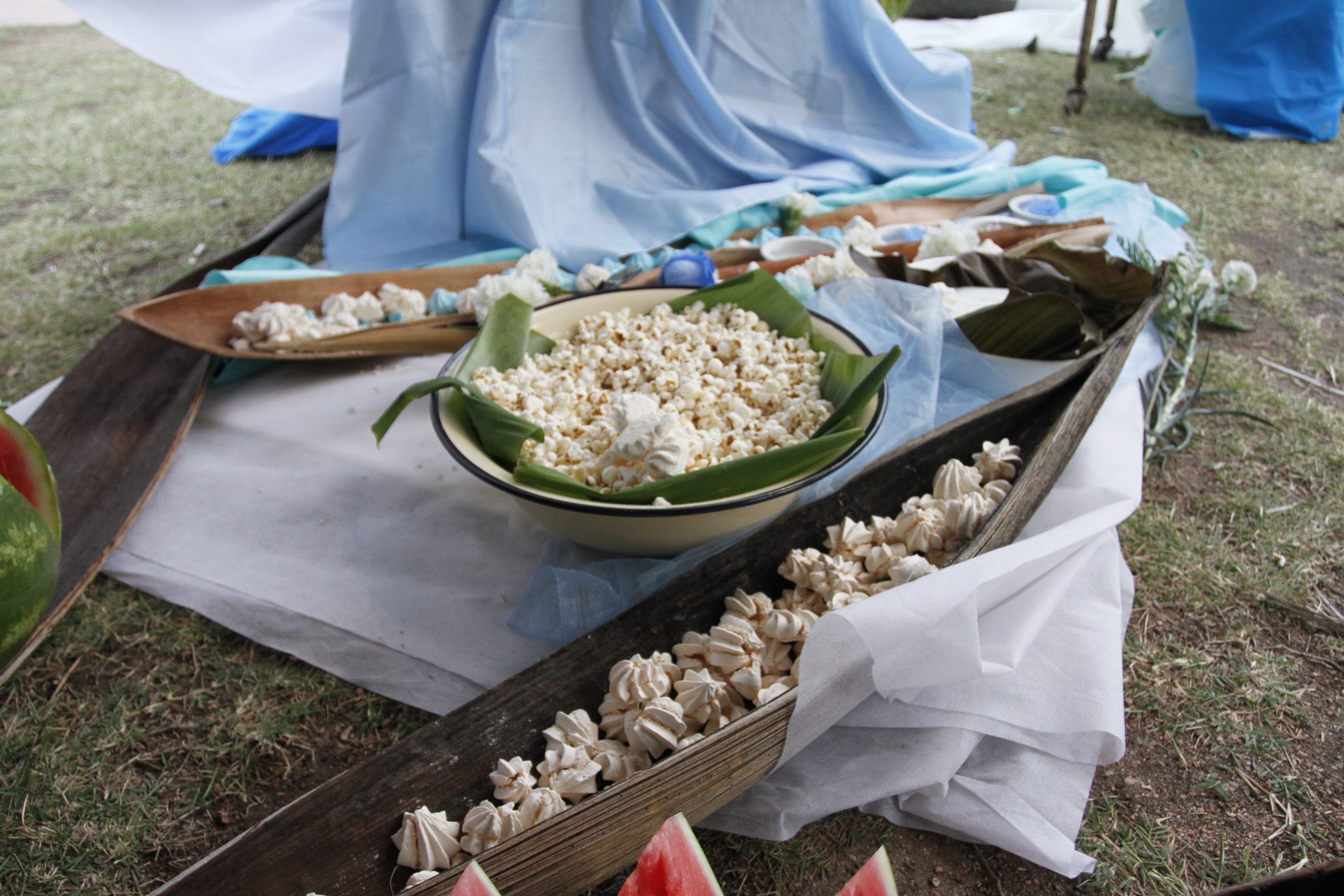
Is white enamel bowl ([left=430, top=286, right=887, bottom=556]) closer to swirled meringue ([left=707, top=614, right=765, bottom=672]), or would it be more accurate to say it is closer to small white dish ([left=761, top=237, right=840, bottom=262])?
swirled meringue ([left=707, top=614, right=765, bottom=672])

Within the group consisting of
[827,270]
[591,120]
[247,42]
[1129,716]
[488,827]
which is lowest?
[1129,716]

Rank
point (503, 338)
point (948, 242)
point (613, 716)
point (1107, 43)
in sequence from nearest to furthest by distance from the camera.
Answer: point (613, 716) < point (503, 338) < point (948, 242) < point (1107, 43)

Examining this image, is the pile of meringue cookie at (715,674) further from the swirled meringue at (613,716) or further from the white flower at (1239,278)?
the white flower at (1239,278)

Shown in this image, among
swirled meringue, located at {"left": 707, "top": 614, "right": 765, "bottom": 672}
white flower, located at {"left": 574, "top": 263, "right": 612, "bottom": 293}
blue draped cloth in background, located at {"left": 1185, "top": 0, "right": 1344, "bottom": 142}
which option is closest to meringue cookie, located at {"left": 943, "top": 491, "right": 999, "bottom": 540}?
swirled meringue, located at {"left": 707, "top": 614, "right": 765, "bottom": 672}

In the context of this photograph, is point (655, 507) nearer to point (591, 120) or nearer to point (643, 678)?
point (643, 678)

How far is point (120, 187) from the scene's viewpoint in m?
2.71

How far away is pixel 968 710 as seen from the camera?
2.93 ft

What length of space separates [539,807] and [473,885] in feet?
0.51

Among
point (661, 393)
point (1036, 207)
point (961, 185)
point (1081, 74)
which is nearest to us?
point (661, 393)

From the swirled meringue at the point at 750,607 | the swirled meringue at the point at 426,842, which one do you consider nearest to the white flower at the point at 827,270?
the swirled meringue at the point at 750,607

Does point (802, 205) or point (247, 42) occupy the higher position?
point (247, 42)

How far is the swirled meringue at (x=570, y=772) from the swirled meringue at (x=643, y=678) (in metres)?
0.07

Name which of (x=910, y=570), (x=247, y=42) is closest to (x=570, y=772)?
(x=910, y=570)

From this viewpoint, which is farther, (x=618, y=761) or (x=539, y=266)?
(x=539, y=266)
